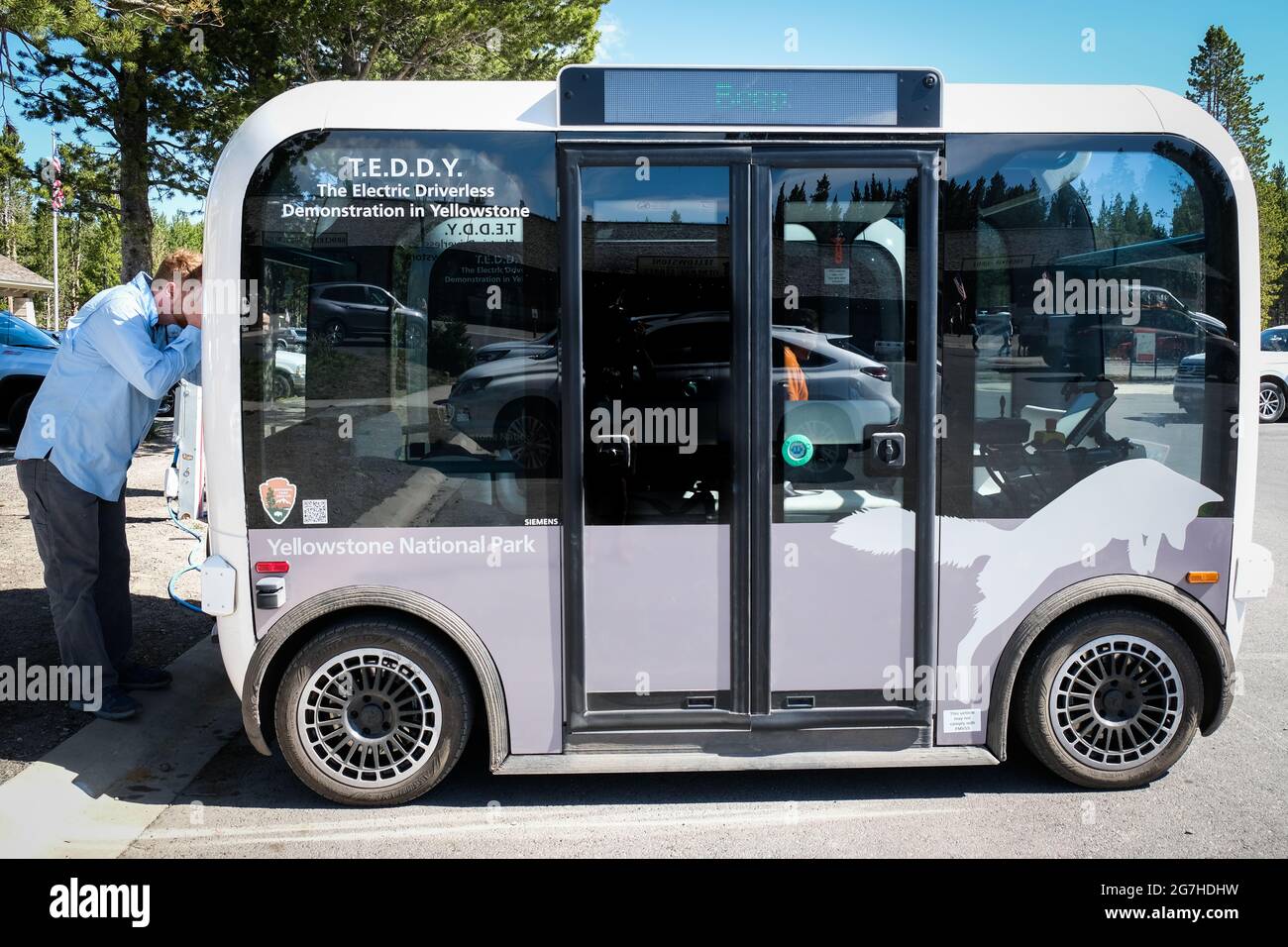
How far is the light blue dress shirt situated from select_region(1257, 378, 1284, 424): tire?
67.7 ft

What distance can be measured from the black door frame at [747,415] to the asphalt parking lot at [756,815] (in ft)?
1.32

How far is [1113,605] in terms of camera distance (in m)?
4.62

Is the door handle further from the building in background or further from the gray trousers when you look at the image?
the building in background

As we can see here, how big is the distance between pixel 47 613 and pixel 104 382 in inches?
95.5

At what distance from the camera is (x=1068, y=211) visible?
4469 millimetres

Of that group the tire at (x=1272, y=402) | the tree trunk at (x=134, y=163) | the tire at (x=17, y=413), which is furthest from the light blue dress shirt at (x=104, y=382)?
the tire at (x=1272, y=402)

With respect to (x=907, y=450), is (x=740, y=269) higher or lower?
higher

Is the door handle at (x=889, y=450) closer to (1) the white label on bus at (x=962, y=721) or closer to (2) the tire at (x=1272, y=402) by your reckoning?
(1) the white label on bus at (x=962, y=721)

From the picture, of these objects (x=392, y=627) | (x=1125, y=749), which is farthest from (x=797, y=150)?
(x=1125, y=749)

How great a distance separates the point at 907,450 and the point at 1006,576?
69cm

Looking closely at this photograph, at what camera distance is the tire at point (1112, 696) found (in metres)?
4.59
